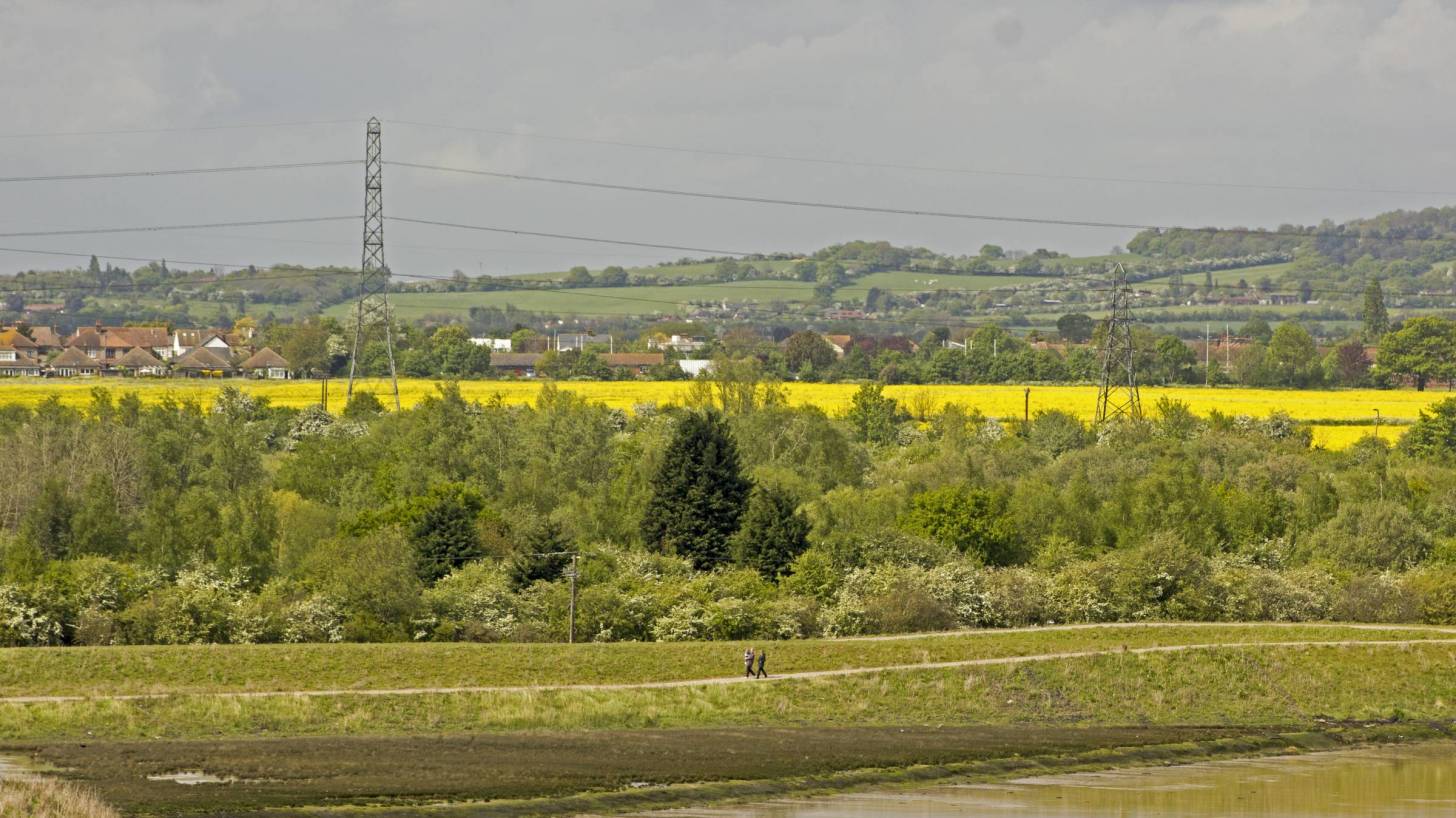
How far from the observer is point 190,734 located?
174 ft

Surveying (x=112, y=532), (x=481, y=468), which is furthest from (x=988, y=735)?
(x=481, y=468)

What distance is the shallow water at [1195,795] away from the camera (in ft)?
147

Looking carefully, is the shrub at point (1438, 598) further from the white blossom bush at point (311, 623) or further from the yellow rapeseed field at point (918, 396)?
the yellow rapeseed field at point (918, 396)

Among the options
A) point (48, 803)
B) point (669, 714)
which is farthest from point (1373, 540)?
point (48, 803)

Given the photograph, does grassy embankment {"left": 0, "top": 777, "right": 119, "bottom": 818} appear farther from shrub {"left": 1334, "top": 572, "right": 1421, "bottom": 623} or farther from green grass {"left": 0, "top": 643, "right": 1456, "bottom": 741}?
shrub {"left": 1334, "top": 572, "right": 1421, "bottom": 623}

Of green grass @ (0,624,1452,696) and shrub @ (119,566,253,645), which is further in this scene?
shrub @ (119,566,253,645)

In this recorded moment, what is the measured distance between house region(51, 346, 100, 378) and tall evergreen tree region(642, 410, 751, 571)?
375ft

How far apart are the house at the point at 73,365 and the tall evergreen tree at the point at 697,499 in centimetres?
11432

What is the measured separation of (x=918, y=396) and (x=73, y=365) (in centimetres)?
8769

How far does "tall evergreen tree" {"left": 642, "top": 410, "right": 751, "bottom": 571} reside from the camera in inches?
3241

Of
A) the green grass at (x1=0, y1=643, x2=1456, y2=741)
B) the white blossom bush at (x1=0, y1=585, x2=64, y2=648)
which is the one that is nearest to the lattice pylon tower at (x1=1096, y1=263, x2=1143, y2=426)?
the green grass at (x1=0, y1=643, x2=1456, y2=741)

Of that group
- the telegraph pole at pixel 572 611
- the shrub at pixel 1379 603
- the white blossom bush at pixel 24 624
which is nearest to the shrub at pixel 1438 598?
the shrub at pixel 1379 603

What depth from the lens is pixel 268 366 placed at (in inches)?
7357

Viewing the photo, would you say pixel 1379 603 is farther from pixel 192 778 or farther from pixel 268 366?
pixel 268 366
